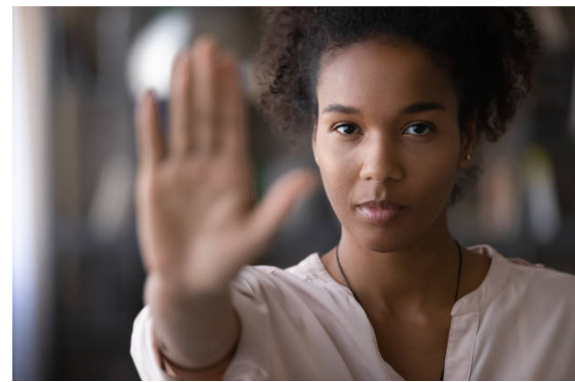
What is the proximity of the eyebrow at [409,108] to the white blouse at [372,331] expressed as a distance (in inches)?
5.4

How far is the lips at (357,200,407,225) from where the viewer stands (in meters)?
0.43

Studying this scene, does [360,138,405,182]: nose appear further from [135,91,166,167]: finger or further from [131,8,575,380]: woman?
[135,91,166,167]: finger

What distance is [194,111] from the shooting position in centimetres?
37

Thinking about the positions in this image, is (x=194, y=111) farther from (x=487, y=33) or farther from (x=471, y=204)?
(x=471, y=204)

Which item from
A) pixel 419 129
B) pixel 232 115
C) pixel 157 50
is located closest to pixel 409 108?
pixel 419 129

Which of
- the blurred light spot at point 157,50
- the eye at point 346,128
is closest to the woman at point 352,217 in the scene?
the eye at point 346,128

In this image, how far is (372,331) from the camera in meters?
0.47

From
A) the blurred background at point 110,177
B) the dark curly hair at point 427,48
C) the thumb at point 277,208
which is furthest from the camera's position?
the blurred background at point 110,177

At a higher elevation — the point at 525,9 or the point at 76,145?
the point at 525,9

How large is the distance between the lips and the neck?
0.17 feet

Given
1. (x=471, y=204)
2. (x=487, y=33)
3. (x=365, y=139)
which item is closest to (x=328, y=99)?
(x=365, y=139)

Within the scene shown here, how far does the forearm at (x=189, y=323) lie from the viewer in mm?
345

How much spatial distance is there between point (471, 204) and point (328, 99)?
0.80ft

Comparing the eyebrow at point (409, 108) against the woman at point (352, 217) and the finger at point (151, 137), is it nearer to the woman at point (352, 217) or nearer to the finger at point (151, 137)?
the woman at point (352, 217)
